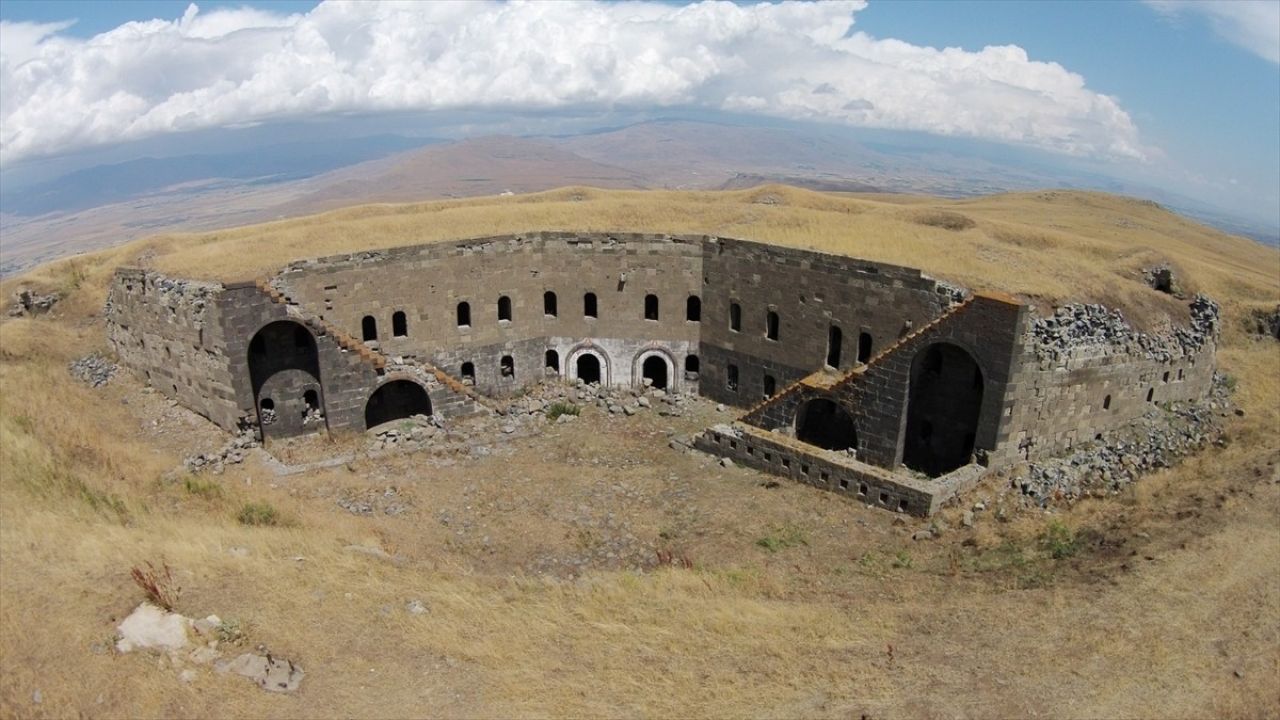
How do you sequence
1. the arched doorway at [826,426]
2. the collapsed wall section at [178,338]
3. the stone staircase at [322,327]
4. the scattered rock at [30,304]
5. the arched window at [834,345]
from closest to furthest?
the collapsed wall section at [178,338]
the stone staircase at [322,327]
the arched window at [834,345]
the arched doorway at [826,426]
the scattered rock at [30,304]

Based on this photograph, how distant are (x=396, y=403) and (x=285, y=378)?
149 inches

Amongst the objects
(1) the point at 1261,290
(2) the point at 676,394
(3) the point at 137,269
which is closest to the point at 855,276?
(2) the point at 676,394

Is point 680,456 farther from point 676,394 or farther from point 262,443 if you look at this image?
point 262,443

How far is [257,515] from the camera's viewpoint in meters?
16.2

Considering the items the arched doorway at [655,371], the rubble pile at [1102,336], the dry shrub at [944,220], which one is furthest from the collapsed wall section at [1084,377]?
the arched doorway at [655,371]

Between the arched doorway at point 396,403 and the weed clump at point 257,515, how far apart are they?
889cm

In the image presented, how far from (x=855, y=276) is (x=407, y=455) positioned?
14735mm

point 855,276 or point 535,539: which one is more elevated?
point 855,276

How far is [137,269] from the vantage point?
25.1 metres

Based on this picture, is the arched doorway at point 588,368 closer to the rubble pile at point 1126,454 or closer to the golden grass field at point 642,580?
the golden grass field at point 642,580

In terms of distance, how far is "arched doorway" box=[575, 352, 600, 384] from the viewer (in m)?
29.0

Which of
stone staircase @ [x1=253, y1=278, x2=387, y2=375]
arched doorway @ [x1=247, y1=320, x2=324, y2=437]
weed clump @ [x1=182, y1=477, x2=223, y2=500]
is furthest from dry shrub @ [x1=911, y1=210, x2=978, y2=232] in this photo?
weed clump @ [x1=182, y1=477, x2=223, y2=500]

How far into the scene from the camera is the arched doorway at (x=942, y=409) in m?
21.0

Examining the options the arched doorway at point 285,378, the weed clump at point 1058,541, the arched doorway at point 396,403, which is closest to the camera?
the weed clump at point 1058,541
